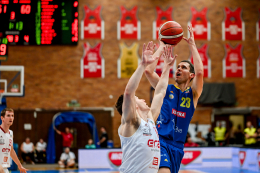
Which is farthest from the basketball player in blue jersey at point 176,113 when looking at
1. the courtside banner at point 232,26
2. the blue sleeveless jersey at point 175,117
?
the courtside banner at point 232,26

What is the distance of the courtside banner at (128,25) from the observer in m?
19.4

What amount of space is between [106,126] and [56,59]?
467cm

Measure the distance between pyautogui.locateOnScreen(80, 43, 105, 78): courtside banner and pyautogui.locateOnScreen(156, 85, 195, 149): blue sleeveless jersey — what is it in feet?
47.8

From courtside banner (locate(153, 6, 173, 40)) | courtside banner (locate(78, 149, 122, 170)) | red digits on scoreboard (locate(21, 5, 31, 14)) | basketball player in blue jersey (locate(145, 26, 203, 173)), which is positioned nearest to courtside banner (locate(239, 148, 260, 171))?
courtside banner (locate(78, 149, 122, 170))

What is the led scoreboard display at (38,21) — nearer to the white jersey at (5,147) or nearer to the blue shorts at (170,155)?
the white jersey at (5,147)

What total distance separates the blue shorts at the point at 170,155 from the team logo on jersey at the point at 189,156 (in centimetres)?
1002

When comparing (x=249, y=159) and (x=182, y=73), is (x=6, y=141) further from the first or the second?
(x=249, y=159)

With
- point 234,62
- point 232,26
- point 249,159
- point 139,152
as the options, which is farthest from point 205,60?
point 139,152

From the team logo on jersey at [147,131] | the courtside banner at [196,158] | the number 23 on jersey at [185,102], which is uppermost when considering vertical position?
the number 23 on jersey at [185,102]

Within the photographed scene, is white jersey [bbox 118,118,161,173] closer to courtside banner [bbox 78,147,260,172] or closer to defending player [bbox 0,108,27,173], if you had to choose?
defending player [bbox 0,108,27,173]

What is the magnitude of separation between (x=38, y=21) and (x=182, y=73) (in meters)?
11.3

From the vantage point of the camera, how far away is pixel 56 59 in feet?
62.3

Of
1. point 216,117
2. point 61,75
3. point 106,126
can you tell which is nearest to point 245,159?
point 216,117

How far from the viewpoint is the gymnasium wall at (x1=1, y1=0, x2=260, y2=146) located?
18.8m
